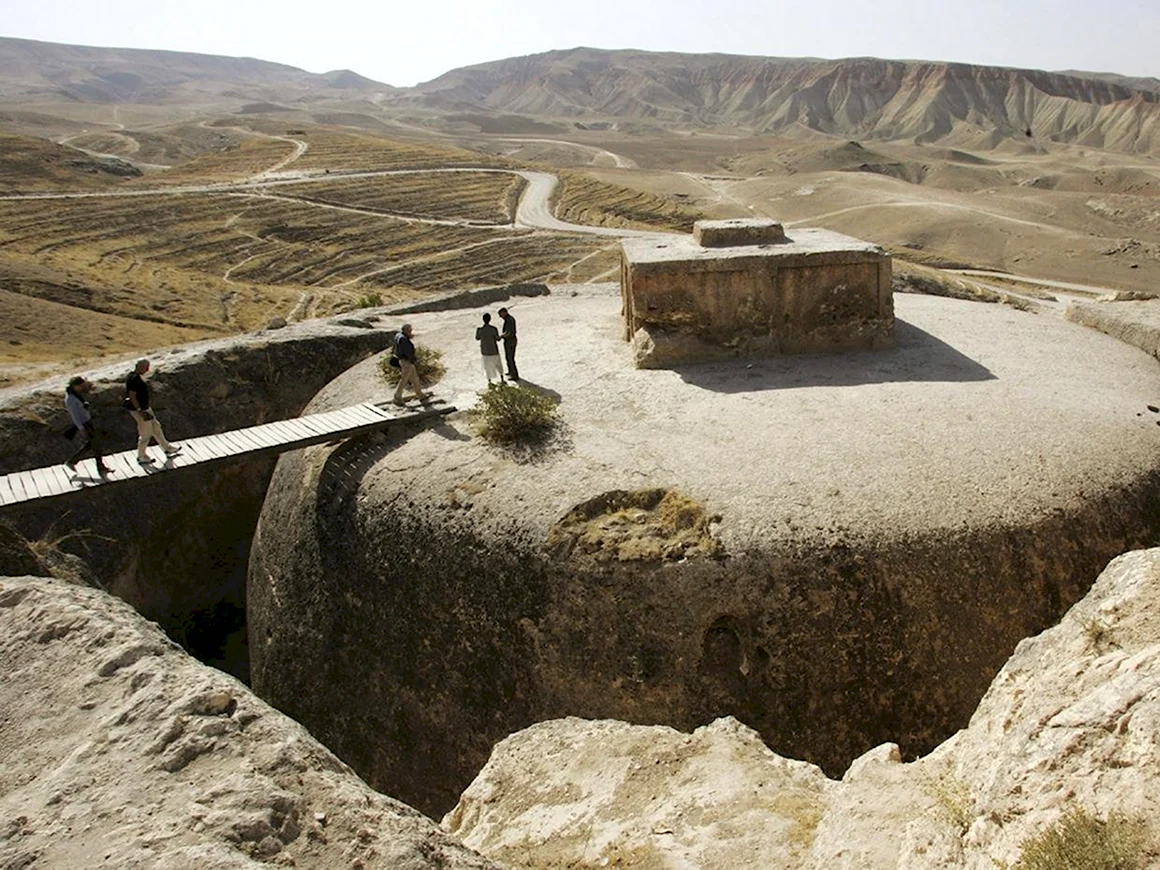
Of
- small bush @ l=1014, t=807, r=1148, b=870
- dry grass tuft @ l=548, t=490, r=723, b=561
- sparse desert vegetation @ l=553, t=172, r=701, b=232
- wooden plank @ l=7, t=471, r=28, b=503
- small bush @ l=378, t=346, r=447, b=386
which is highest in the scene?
small bush @ l=1014, t=807, r=1148, b=870

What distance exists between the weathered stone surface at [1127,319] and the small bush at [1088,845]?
33.0 ft

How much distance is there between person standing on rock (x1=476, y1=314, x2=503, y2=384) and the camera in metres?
9.70

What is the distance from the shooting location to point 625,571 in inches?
252

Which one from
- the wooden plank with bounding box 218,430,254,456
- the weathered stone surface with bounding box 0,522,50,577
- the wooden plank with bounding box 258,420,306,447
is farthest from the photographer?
the wooden plank with bounding box 258,420,306,447

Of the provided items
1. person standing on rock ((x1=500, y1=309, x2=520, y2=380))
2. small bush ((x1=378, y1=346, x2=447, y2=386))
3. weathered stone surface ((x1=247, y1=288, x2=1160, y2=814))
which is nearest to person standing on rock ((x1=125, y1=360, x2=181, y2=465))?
weathered stone surface ((x1=247, y1=288, x2=1160, y2=814))

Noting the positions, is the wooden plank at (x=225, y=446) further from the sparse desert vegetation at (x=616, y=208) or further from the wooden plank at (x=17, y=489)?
the sparse desert vegetation at (x=616, y=208)

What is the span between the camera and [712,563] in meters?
6.26

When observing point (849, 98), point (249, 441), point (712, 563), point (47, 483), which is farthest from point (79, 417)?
point (849, 98)

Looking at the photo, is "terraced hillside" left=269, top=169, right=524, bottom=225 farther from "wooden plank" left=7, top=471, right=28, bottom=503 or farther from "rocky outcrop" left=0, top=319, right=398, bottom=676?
"wooden plank" left=7, top=471, right=28, bottom=503

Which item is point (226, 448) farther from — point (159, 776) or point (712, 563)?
point (159, 776)

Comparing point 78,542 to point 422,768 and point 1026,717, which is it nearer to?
point 422,768

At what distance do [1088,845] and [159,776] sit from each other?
336 centimetres

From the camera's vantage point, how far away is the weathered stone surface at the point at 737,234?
450 inches

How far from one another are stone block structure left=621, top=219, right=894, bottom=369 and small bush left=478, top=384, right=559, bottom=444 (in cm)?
237
